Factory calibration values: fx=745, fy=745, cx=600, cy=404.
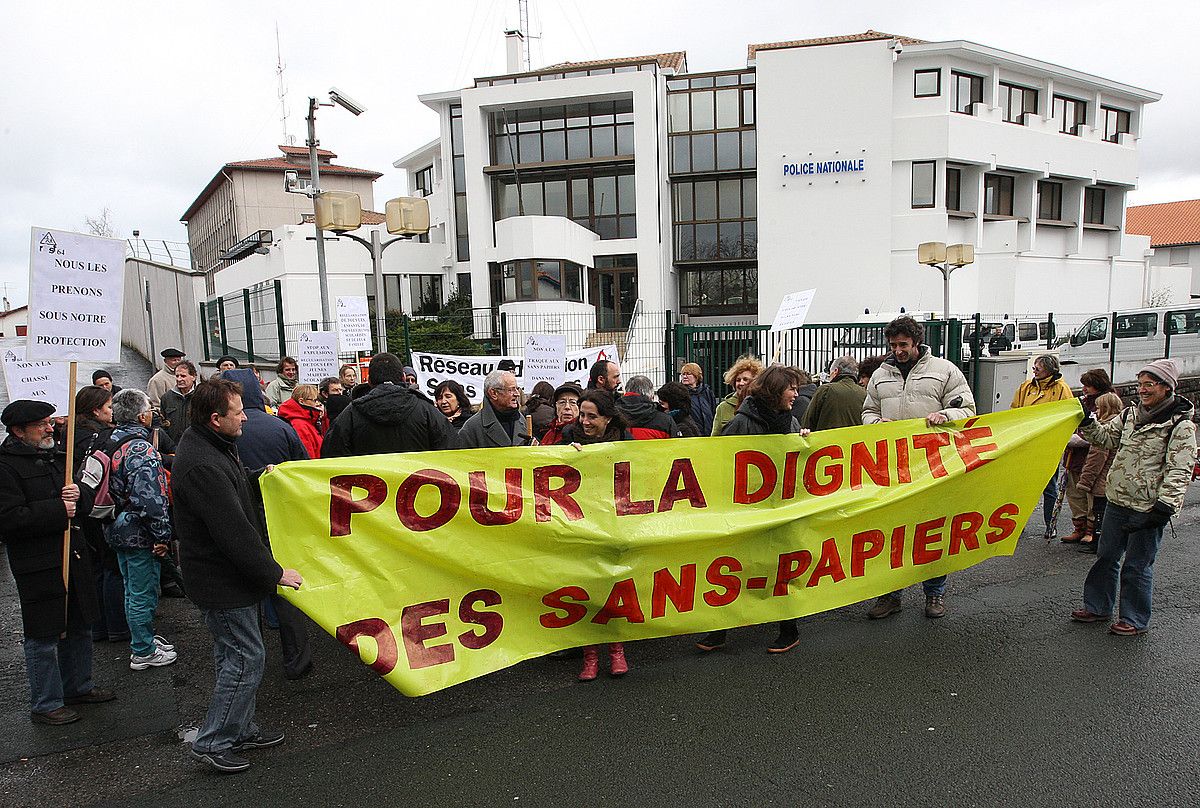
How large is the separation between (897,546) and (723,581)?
1.30 metres

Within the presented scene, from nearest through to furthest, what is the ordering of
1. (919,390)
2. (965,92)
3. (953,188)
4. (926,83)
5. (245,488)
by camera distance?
(245,488) < (919,390) < (926,83) < (965,92) < (953,188)

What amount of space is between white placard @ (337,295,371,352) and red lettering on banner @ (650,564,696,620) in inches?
308

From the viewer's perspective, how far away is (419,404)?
5.25m

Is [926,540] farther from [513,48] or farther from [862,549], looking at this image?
[513,48]

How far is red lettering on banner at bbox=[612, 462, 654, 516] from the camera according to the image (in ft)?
14.3

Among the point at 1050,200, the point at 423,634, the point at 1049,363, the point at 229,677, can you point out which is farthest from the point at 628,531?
the point at 1050,200

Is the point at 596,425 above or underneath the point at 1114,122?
underneath

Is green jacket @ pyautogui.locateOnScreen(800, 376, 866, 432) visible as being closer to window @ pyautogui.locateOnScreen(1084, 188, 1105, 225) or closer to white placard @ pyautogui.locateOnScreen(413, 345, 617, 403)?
white placard @ pyautogui.locateOnScreen(413, 345, 617, 403)

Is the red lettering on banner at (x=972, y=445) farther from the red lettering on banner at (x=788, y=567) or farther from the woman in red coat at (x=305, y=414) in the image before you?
the woman in red coat at (x=305, y=414)

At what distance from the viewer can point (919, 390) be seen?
5.36 meters

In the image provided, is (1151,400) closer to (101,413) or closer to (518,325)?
(101,413)

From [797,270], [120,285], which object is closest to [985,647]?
[120,285]

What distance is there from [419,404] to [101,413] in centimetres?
215

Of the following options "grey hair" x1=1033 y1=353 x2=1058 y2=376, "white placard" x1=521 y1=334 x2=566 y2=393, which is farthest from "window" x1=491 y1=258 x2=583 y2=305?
"grey hair" x1=1033 y1=353 x2=1058 y2=376
